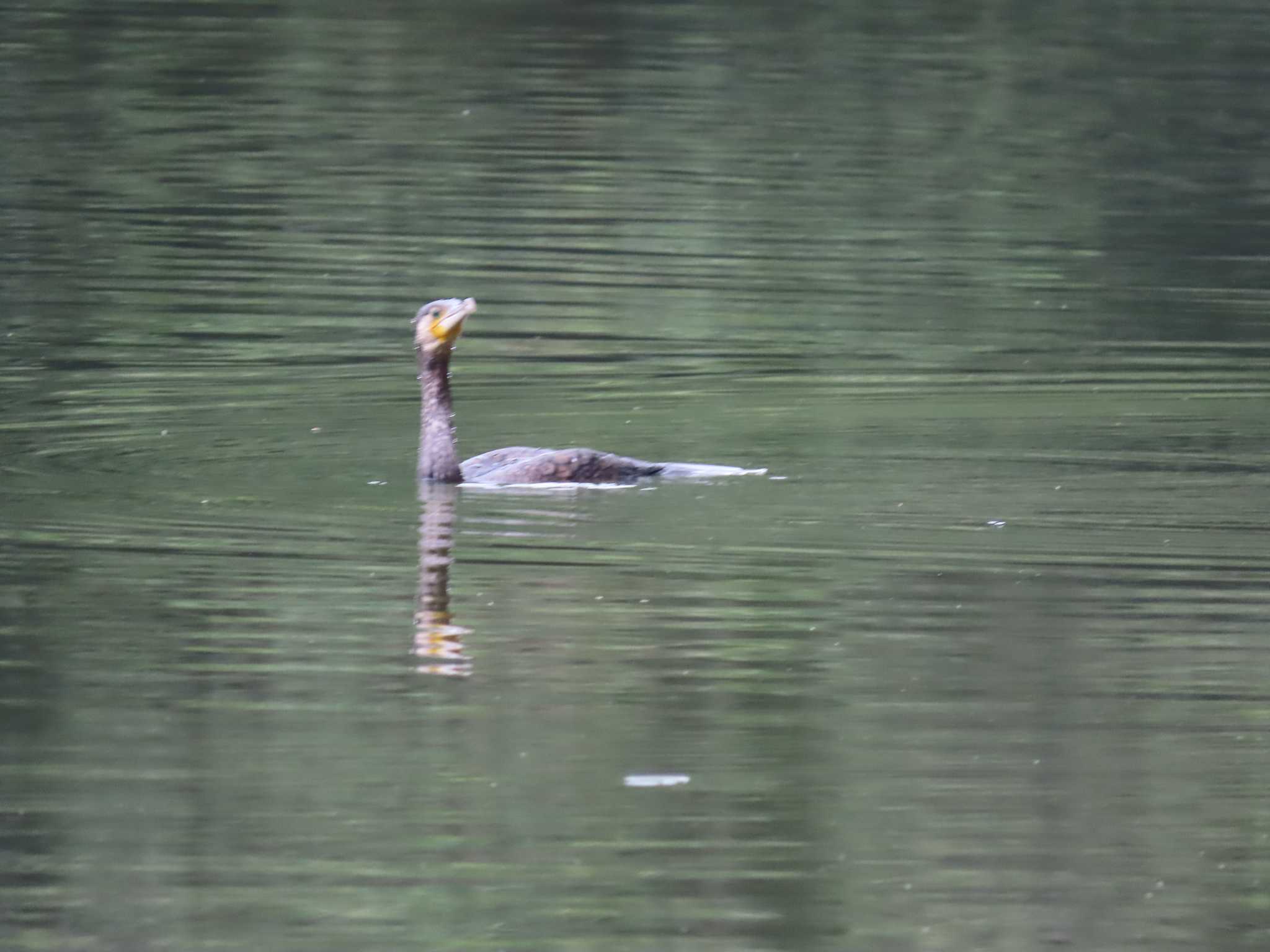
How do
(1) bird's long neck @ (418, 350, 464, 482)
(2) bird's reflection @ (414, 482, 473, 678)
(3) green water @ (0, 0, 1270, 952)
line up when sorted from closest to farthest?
(3) green water @ (0, 0, 1270, 952)
(2) bird's reflection @ (414, 482, 473, 678)
(1) bird's long neck @ (418, 350, 464, 482)

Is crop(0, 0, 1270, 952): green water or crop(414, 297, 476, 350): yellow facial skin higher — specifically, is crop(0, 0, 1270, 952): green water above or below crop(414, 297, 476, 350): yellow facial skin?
below

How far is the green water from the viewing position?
22.1ft

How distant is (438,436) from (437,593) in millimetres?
2353

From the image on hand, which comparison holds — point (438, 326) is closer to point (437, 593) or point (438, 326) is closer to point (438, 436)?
point (438, 436)

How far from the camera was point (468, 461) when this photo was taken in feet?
40.5

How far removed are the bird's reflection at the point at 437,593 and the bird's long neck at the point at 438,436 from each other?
0.21 feet

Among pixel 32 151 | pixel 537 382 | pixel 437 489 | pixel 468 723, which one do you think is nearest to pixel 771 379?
pixel 537 382

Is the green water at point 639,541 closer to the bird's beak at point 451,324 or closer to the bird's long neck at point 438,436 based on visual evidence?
the bird's long neck at point 438,436

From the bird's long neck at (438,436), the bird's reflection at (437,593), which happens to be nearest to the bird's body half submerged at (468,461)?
the bird's long neck at (438,436)

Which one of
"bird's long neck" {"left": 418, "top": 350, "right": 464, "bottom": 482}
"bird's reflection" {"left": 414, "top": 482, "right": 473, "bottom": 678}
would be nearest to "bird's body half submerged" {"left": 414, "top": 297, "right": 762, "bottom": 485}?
"bird's long neck" {"left": 418, "top": 350, "right": 464, "bottom": 482}

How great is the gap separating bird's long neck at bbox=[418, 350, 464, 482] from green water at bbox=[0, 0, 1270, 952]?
19 centimetres

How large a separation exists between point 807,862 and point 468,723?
1.47m

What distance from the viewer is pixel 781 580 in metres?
9.89

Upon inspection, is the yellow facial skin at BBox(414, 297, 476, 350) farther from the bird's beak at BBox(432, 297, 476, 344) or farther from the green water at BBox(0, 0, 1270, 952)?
the green water at BBox(0, 0, 1270, 952)
